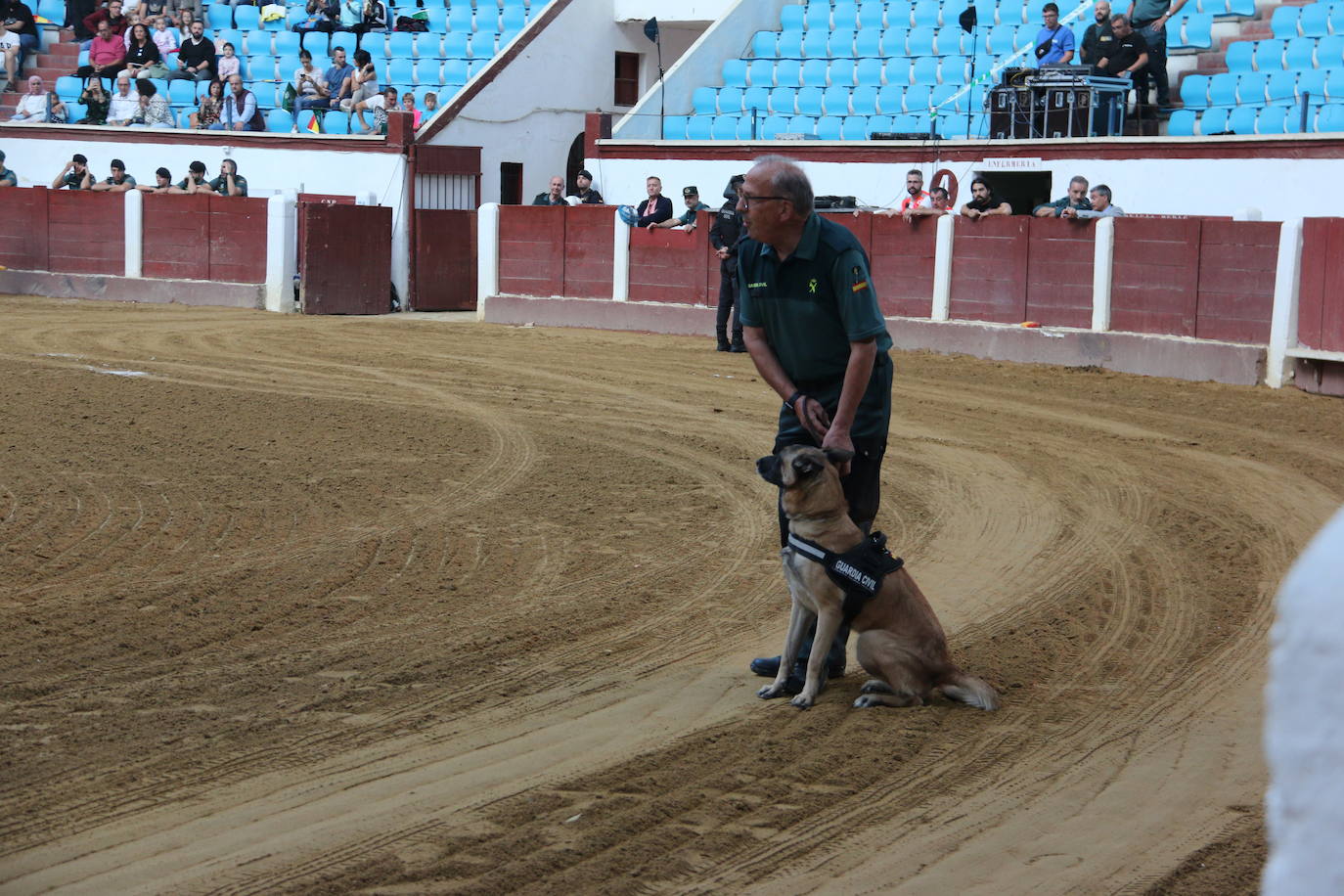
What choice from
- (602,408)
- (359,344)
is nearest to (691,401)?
(602,408)

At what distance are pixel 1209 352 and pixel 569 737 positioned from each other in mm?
11875

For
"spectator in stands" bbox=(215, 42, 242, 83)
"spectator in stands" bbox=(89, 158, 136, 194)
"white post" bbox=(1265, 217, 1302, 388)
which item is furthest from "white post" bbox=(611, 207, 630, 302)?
"spectator in stands" bbox=(215, 42, 242, 83)

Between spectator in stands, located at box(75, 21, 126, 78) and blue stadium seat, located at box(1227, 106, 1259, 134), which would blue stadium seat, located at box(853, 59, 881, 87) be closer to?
blue stadium seat, located at box(1227, 106, 1259, 134)

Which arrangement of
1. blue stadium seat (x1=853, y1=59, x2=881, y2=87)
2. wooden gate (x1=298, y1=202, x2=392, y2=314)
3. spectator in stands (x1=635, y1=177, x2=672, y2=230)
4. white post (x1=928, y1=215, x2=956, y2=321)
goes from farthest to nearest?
blue stadium seat (x1=853, y1=59, x2=881, y2=87) < wooden gate (x1=298, y1=202, x2=392, y2=314) < spectator in stands (x1=635, y1=177, x2=672, y2=230) < white post (x1=928, y1=215, x2=956, y2=321)

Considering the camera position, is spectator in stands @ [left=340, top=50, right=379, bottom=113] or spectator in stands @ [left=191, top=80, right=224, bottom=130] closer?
spectator in stands @ [left=340, top=50, right=379, bottom=113]

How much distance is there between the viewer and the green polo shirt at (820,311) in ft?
17.5

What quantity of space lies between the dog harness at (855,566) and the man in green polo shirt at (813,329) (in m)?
0.27

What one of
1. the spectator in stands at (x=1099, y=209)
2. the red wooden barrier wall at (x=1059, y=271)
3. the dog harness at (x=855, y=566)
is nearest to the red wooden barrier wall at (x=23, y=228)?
the red wooden barrier wall at (x=1059, y=271)

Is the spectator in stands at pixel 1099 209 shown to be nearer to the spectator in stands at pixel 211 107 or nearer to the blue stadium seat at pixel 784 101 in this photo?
the blue stadium seat at pixel 784 101

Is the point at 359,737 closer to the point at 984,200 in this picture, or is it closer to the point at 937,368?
the point at 937,368

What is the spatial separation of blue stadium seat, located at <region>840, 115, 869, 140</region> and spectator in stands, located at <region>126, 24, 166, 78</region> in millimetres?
12102

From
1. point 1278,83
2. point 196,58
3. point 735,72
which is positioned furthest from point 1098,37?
point 196,58

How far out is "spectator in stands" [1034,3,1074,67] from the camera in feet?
66.8

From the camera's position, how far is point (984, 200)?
58.8ft
